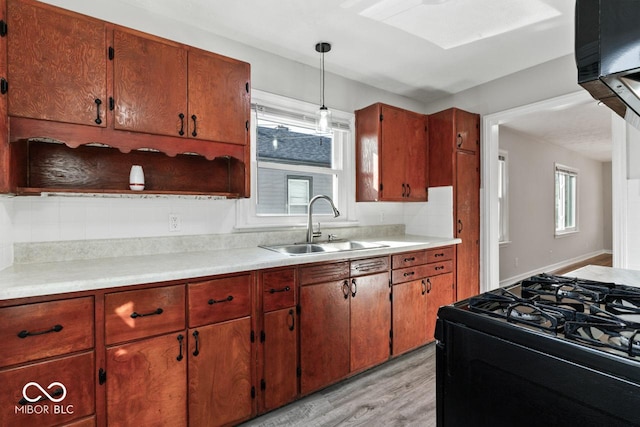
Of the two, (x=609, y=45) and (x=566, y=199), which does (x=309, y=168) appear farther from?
(x=566, y=199)

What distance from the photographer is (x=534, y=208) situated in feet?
18.1

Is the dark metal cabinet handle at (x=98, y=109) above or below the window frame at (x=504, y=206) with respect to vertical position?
above

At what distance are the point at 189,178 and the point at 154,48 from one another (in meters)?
0.81

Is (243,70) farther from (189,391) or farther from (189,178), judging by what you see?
(189,391)

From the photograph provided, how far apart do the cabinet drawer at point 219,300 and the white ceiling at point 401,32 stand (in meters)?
1.77

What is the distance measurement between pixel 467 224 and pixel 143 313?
9.55 ft

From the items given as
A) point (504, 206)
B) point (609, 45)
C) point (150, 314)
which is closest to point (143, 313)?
point (150, 314)

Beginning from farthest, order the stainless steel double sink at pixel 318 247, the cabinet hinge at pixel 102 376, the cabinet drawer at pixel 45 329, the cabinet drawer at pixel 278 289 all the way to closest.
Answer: the stainless steel double sink at pixel 318 247, the cabinet drawer at pixel 278 289, the cabinet hinge at pixel 102 376, the cabinet drawer at pixel 45 329

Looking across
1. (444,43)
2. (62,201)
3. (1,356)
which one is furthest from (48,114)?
(444,43)

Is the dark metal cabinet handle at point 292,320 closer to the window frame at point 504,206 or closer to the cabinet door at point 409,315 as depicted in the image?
the cabinet door at point 409,315

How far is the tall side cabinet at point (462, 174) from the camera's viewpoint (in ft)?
10.2

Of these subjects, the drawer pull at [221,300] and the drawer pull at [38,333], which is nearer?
the drawer pull at [38,333]

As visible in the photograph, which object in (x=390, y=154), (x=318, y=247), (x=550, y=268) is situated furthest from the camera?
(x=550, y=268)

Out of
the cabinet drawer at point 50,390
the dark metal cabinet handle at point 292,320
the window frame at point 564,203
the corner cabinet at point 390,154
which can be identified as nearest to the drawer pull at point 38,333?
the cabinet drawer at point 50,390
